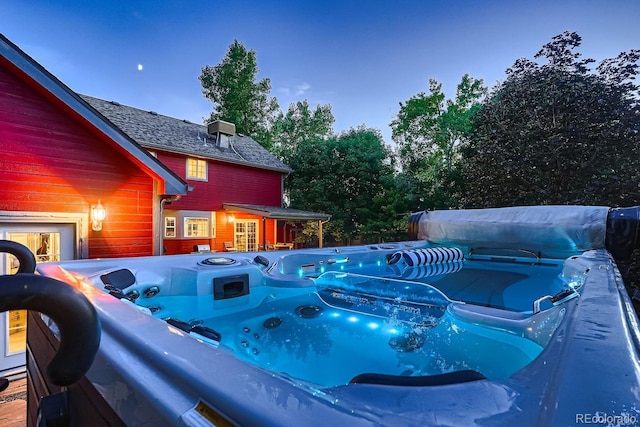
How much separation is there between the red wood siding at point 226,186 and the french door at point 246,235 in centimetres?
74

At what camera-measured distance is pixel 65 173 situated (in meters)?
4.14

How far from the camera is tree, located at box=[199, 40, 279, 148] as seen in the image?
17422mm

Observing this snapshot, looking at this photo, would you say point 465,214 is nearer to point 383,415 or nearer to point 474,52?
point 474,52

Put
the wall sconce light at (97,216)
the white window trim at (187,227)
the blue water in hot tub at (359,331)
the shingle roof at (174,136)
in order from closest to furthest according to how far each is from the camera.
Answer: the blue water in hot tub at (359,331), the wall sconce light at (97,216), the shingle roof at (174,136), the white window trim at (187,227)

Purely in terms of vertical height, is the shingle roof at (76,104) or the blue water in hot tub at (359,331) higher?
the shingle roof at (76,104)

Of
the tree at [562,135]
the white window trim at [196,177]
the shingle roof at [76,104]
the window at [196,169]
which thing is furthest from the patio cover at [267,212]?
the tree at [562,135]

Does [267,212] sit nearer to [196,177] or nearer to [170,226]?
[196,177]

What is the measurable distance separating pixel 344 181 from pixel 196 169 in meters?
6.86

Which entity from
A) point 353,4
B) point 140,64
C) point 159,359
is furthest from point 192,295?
point 140,64

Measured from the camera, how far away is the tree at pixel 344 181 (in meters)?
13.6

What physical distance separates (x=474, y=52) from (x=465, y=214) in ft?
16.5

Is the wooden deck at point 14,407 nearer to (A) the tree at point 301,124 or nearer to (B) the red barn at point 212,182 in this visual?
(B) the red barn at point 212,182

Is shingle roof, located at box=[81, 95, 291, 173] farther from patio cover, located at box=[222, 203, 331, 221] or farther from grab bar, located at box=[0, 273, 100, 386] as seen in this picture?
grab bar, located at box=[0, 273, 100, 386]

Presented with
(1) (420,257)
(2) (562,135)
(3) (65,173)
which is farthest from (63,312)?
(2) (562,135)
